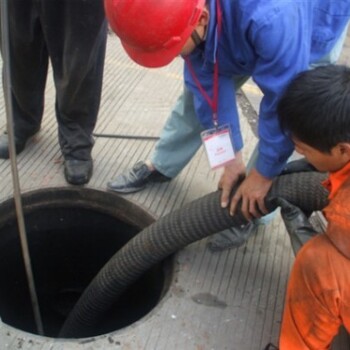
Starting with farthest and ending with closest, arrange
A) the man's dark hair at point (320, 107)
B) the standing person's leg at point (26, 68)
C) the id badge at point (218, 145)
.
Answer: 1. the standing person's leg at point (26, 68)
2. the id badge at point (218, 145)
3. the man's dark hair at point (320, 107)

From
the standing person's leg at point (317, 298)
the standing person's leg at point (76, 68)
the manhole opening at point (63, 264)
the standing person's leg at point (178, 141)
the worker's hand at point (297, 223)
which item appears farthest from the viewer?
the manhole opening at point (63, 264)

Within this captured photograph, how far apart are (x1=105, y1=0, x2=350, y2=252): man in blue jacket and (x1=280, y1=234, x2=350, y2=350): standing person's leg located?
293 mm

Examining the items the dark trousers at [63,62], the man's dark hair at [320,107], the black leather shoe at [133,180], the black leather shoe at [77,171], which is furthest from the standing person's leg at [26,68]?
the man's dark hair at [320,107]

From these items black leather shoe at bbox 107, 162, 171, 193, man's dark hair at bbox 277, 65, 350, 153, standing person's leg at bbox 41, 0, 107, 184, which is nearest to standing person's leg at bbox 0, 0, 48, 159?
standing person's leg at bbox 41, 0, 107, 184

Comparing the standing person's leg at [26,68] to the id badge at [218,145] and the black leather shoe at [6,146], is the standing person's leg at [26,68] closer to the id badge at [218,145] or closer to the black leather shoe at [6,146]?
the black leather shoe at [6,146]

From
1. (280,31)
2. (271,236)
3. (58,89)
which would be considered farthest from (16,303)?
(280,31)

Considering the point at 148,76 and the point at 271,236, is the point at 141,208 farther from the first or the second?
the point at 148,76

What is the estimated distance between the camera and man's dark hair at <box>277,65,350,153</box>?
1.12 m

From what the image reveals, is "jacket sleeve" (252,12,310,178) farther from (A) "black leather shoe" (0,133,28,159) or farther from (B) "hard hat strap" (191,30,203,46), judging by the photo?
(A) "black leather shoe" (0,133,28,159)

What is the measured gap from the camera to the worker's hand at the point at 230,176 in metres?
1.65

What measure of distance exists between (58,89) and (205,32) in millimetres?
889

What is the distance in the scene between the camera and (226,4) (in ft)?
4.15

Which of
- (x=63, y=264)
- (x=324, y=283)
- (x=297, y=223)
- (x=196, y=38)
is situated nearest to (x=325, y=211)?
(x=324, y=283)

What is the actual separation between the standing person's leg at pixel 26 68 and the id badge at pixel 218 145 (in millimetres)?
837
